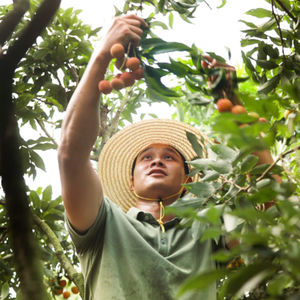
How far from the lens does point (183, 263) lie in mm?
1573

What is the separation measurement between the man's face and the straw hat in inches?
3.0

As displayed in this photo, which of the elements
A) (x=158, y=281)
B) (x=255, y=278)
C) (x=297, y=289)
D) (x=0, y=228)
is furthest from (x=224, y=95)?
(x=0, y=228)

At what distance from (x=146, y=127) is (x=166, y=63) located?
3.42ft

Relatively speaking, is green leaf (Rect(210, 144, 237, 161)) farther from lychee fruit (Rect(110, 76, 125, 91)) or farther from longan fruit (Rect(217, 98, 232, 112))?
lychee fruit (Rect(110, 76, 125, 91))

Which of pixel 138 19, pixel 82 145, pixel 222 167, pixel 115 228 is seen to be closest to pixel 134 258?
pixel 115 228

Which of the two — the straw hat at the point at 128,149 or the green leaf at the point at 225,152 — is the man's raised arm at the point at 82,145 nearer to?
the green leaf at the point at 225,152

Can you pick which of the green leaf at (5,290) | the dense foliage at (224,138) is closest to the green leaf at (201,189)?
the dense foliage at (224,138)

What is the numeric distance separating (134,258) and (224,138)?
2.21 feet

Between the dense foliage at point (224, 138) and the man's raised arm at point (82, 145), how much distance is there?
201 mm

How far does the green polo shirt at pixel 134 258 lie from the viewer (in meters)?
1.46

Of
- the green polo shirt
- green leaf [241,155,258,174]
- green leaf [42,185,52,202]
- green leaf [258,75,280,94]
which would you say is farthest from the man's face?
green leaf [241,155,258,174]

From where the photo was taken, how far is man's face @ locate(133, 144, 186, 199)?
1.89 meters

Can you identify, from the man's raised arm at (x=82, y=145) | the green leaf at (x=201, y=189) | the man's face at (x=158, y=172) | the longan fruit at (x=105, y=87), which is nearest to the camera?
the green leaf at (x=201, y=189)

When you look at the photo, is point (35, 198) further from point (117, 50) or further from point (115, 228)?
point (117, 50)
